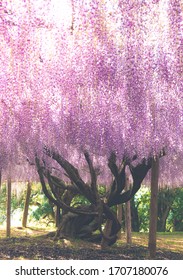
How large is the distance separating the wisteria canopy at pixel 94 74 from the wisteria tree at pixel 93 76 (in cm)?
2

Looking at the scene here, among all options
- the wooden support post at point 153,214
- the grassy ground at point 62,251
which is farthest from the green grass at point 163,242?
the wooden support post at point 153,214

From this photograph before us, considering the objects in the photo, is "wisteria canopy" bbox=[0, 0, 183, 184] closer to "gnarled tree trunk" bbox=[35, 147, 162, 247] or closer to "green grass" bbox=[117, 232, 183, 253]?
"gnarled tree trunk" bbox=[35, 147, 162, 247]

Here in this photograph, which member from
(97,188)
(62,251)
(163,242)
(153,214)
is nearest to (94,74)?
(153,214)

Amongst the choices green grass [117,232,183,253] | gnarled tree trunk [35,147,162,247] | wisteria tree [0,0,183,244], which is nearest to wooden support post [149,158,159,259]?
gnarled tree trunk [35,147,162,247]

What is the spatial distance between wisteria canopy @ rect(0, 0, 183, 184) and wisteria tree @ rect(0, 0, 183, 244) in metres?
0.02

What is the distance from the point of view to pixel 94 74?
7.57m

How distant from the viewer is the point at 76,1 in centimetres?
699

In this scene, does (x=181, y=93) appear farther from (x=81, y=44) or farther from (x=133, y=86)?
(x=81, y=44)

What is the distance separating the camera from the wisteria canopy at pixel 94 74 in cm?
698

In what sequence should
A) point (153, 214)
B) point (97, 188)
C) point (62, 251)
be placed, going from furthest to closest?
1. point (97, 188)
2. point (62, 251)
3. point (153, 214)

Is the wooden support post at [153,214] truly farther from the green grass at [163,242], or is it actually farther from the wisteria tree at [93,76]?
the green grass at [163,242]

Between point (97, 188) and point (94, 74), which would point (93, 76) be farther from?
point (97, 188)

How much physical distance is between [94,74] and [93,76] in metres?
0.04

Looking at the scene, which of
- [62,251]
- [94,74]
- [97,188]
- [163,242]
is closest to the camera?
[94,74]
